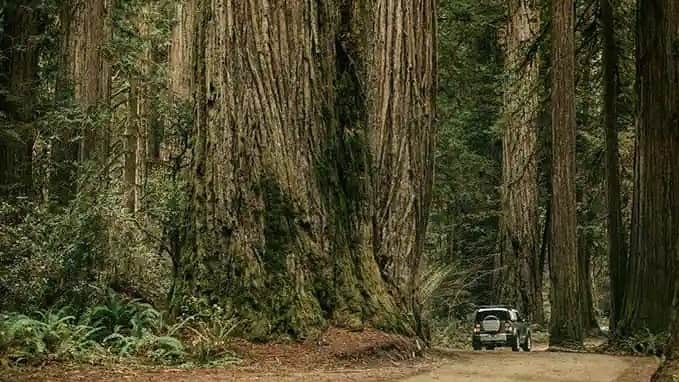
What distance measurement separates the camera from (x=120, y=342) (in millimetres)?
8266

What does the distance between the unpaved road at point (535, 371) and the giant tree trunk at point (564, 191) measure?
19.7 ft

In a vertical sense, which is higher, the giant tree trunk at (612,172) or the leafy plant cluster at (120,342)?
the giant tree trunk at (612,172)

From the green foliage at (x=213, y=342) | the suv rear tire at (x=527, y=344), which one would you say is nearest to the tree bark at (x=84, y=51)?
the green foliage at (x=213, y=342)

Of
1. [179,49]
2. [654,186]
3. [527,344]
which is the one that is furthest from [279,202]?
[179,49]

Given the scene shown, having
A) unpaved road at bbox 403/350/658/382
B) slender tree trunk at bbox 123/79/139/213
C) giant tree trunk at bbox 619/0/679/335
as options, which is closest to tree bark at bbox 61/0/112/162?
slender tree trunk at bbox 123/79/139/213

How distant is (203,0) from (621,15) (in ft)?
43.2

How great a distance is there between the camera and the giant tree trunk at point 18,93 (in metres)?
13.9

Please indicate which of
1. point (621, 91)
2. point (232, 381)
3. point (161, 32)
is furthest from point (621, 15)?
point (232, 381)

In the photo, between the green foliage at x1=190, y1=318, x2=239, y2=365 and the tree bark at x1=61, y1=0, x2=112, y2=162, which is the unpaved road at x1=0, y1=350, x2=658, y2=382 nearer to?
the green foliage at x1=190, y1=318, x2=239, y2=365

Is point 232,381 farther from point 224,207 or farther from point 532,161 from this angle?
point 532,161

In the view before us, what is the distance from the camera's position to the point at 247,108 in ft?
29.4

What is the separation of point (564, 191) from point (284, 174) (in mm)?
10499

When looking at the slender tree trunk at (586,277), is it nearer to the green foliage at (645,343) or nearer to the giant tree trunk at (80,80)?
A: the green foliage at (645,343)

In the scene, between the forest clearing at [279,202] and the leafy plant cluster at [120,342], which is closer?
the leafy plant cluster at [120,342]
